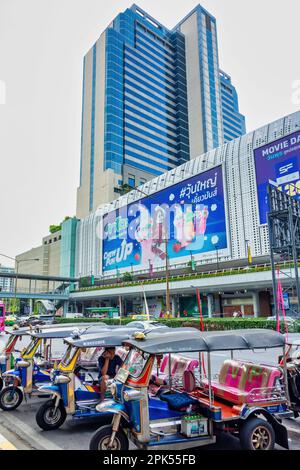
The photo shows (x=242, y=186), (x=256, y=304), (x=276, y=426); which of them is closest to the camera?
(x=276, y=426)

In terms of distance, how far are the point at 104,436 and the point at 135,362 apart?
119cm

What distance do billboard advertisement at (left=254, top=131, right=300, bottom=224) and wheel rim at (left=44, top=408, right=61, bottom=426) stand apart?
3794cm

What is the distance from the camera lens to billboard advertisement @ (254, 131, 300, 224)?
4100cm

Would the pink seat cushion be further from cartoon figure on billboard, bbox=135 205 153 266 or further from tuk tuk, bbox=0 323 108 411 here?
cartoon figure on billboard, bbox=135 205 153 266

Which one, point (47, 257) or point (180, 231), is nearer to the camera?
point (180, 231)

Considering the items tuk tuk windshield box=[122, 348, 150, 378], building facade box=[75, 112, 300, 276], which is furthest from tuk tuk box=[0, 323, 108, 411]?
building facade box=[75, 112, 300, 276]

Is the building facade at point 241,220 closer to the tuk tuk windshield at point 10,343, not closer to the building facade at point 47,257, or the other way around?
the tuk tuk windshield at point 10,343

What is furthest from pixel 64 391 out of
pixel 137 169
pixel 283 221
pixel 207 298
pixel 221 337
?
pixel 137 169

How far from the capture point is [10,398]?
850 cm

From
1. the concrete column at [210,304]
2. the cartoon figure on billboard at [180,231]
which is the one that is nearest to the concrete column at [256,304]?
the concrete column at [210,304]

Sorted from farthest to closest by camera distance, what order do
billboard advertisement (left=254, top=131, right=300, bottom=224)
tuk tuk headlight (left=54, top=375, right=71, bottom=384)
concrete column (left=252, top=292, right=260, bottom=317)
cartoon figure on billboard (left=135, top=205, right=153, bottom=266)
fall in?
A: 1. cartoon figure on billboard (left=135, top=205, right=153, bottom=266)
2. concrete column (left=252, top=292, right=260, bottom=317)
3. billboard advertisement (left=254, top=131, right=300, bottom=224)
4. tuk tuk headlight (left=54, top=375, right=71, bottom=384)

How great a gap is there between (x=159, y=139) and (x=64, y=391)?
329ft

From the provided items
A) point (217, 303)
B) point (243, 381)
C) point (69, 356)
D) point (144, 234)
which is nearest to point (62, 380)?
point (69, 356)

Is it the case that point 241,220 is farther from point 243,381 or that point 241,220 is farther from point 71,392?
point 71,392
